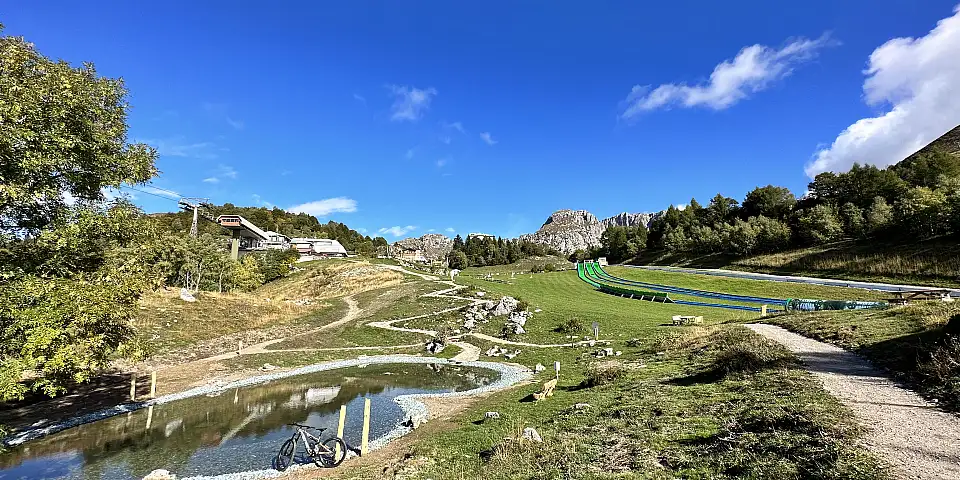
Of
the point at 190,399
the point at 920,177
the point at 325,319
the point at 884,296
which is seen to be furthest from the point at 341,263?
the point at 920,177

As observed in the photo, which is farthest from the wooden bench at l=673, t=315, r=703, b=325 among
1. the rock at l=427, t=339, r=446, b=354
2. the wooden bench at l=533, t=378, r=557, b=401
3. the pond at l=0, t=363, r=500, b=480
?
the wooden bench at l=533, t=378, r=557, b=401

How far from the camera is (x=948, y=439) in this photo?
1070 cm

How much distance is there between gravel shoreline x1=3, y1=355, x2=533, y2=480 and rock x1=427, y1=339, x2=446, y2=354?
82.8 inches

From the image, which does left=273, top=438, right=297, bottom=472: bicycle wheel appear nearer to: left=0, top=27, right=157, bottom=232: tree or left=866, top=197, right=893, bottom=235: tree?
left=0, top=27, right=157, bottom=232: tree

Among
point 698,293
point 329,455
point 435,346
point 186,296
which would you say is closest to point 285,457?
point 329,455

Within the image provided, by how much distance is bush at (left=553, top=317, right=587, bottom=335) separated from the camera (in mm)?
44156

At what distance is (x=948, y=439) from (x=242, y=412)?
96.4 feet

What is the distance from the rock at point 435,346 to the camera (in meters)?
41.2

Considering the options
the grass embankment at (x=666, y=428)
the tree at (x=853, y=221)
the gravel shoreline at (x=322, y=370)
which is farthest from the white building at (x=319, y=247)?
the tree at (x=853, y=221)

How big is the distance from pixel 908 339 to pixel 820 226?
9007cm

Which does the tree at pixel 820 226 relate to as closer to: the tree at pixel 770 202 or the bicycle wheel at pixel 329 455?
the tree at pixel 770 202

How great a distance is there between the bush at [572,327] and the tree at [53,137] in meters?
37.8

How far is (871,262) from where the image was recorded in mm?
70000

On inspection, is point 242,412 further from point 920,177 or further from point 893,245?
point 920,177
